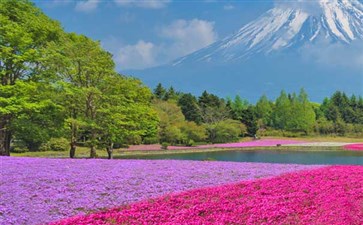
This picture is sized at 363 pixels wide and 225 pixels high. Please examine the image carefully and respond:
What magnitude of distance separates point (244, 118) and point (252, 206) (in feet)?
276

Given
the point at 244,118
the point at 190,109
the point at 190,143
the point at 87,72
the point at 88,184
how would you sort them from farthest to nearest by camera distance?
the point at 244,118, the point at 190,109, the point at 190,143, the point at 87,72, the point at 88,184

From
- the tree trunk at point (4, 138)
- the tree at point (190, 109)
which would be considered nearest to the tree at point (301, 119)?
the tree at point (190, 109)

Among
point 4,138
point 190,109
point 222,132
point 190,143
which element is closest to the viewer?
point 4,138

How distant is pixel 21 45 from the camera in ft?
89.0

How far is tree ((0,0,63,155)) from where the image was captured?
27.0 m

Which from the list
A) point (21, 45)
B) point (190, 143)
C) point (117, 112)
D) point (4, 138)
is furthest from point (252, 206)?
point (190, 143)

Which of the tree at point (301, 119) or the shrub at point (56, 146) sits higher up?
the tree at point (301, 119)

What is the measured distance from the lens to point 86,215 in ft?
30.1

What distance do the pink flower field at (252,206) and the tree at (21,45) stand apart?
18435mm

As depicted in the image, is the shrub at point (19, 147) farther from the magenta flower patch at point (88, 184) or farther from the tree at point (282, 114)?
the tree at point (282, 114)

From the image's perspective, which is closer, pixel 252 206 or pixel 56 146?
pixel 252 206

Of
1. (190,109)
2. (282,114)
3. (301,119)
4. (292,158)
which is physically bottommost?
(292,158)

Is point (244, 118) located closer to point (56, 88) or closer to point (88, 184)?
point (56, 88)

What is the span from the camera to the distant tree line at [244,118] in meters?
77.4
